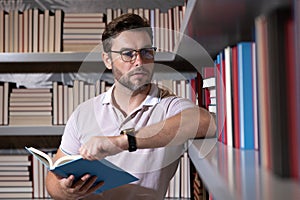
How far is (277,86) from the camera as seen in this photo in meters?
0.48

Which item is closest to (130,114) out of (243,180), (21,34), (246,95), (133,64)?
(133,64)

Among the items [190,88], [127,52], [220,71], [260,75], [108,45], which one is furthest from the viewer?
[190,88]

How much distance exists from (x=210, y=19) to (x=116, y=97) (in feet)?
2.59

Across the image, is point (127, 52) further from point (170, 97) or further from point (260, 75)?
point (260, 75)

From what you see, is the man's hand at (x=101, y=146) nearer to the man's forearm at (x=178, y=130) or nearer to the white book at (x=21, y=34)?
the man's forearm at (x=178, y=130)

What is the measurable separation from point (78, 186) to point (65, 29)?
101 cm

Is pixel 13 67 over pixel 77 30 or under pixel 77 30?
under

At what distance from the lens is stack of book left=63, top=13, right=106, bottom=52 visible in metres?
2.18

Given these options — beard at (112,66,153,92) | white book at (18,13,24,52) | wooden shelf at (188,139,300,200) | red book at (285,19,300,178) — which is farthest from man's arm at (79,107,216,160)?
white book at (18,13,24,52)

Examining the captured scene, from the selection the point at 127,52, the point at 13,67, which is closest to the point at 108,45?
the point at 127,52

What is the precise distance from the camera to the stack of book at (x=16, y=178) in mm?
2162

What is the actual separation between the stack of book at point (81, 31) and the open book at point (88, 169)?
0.96 metres

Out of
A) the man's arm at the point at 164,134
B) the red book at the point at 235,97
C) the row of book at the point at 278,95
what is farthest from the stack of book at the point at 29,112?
the row of book at the point at 278,95

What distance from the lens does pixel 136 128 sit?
5.44 feet
